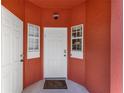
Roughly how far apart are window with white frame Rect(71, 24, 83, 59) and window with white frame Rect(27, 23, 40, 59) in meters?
1.22

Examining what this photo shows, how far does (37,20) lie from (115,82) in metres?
3.46

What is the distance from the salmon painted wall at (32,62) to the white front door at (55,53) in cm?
30

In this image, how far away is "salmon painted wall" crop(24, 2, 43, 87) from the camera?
4.10 metres

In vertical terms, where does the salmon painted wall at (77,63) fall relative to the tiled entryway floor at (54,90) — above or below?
above

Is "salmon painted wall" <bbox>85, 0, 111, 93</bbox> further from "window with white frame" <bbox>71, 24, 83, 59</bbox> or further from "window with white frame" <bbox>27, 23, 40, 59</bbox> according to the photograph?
"window with white frame" <bbox>27, 23, 40, 59</bbox>

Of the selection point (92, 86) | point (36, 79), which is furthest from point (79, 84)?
point (36, 79)

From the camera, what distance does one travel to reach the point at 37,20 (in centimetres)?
475

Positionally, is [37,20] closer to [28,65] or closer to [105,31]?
[28,65]

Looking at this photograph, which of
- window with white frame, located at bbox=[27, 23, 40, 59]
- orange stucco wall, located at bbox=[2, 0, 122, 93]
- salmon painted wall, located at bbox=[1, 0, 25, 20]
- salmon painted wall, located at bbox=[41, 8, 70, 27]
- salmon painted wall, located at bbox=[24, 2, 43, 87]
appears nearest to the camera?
orange stucco wall, located at bbox=[2, 0, 122, 93]

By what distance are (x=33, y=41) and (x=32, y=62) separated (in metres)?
0.69

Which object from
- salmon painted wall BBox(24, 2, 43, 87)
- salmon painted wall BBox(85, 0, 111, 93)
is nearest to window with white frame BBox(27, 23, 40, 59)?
salmon painted wall BBox(24, 2, 43, 87)

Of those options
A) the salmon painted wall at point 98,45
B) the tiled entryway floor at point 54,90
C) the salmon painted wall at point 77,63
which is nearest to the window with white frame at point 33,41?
the tiled entryway floor at point 54,90

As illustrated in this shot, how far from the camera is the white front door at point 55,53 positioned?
5.13 metres

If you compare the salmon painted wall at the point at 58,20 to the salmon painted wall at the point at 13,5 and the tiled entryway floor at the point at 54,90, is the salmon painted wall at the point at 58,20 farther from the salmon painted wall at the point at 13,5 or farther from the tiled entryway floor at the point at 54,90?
the tiled entryway floor at the point at 54,90
